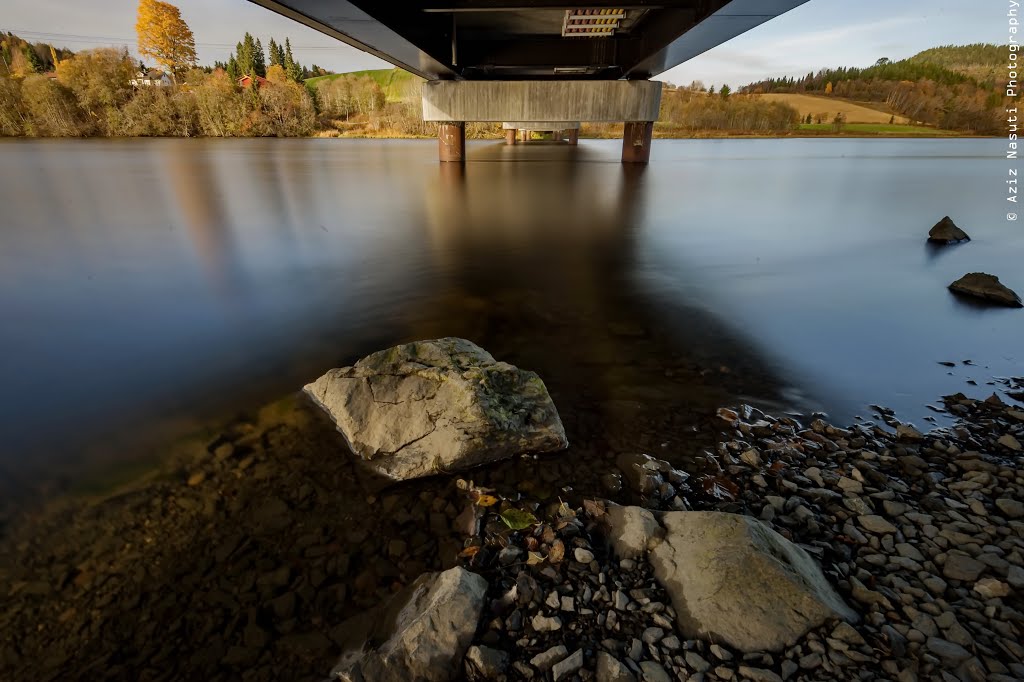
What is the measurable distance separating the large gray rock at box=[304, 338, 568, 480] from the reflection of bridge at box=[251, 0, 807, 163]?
6491mm

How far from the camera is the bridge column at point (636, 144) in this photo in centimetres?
2980

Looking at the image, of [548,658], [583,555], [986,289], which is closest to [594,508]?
[583,555]

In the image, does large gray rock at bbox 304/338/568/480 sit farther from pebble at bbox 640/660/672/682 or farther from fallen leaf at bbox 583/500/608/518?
pebble at bbox 640/660/672/682

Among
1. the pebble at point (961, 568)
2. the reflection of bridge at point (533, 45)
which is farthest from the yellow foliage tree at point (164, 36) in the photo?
the pebble at point (961, 568)

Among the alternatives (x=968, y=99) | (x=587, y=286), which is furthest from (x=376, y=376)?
(x=968, y=99)

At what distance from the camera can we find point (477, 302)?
7.23m

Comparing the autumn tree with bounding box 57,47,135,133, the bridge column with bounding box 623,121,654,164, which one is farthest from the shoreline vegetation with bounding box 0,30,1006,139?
the bridge column with bounding box 623,121,654,164

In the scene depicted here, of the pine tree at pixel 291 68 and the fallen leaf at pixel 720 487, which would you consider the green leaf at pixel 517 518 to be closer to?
the fallen leaf at pixel 720 487

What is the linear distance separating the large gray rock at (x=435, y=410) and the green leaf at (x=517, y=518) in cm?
58

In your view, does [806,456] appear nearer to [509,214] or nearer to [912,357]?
[912,357]

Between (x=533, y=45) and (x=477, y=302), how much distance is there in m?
13.7

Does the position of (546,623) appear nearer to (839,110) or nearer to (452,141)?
(452,141)

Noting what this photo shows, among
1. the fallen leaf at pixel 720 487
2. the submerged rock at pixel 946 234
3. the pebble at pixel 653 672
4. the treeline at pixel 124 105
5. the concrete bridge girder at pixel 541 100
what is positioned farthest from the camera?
the treeline at pixel 124 105

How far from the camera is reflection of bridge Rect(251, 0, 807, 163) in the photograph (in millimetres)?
8680
